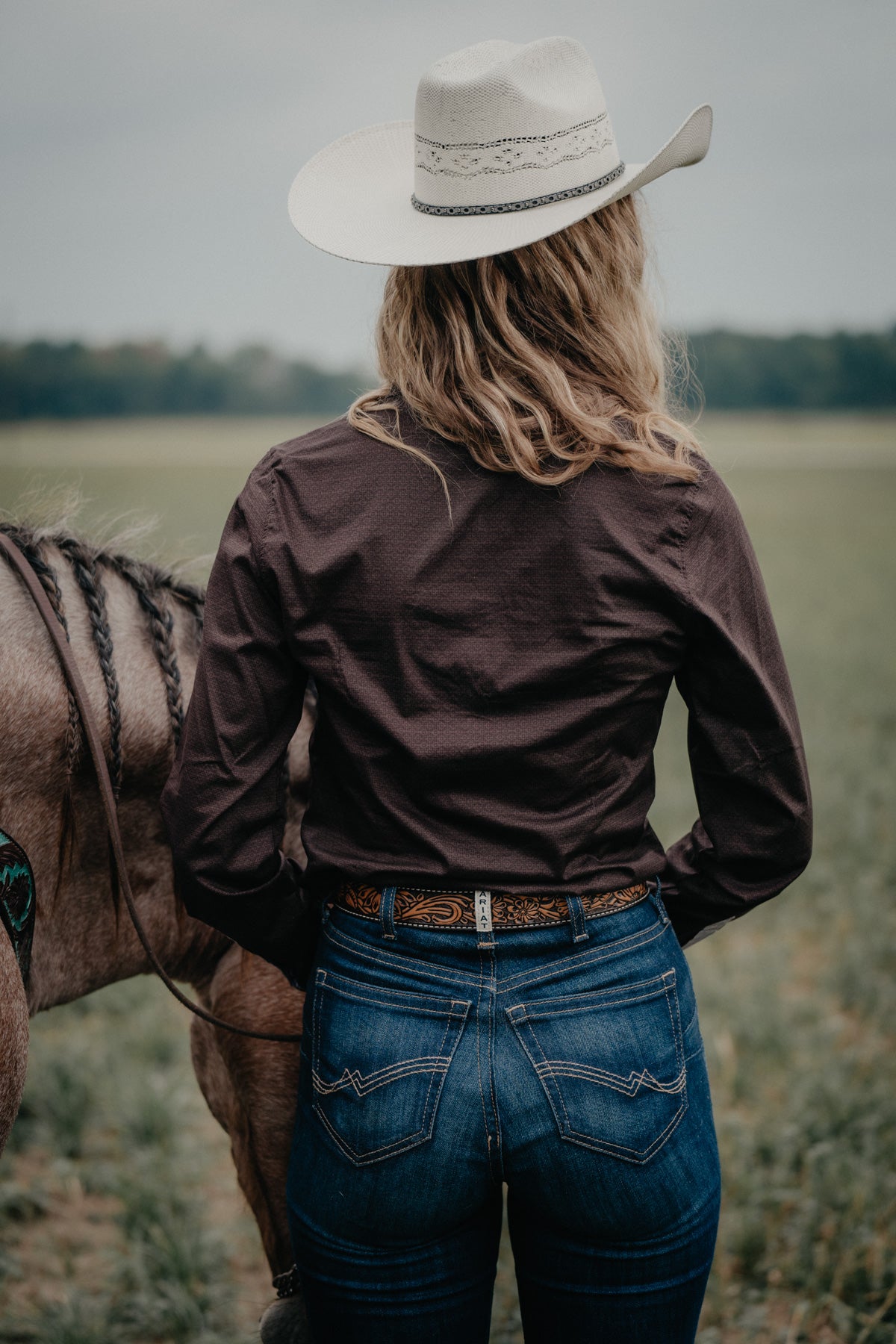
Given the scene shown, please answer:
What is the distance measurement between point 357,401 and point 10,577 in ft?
2.23

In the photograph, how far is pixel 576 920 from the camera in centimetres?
131

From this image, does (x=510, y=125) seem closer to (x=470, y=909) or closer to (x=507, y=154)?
(x=507, y=154)

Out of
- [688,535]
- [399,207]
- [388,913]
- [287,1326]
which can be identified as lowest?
[287,1326]

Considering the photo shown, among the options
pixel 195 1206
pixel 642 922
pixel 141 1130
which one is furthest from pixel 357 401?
pixel 141 1130

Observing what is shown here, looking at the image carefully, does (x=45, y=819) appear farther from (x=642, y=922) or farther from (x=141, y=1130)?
(x=141, y=1130)

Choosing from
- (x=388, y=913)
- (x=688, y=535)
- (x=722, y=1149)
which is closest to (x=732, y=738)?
(x=688, y=535)

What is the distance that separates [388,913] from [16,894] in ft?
1.94

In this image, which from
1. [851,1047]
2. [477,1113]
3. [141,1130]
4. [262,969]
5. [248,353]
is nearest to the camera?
[477,1113]

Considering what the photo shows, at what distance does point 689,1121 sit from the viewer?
138 cm

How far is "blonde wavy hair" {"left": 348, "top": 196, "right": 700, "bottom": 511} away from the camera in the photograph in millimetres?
1270

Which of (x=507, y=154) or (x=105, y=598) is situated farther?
(x=105, y=598)

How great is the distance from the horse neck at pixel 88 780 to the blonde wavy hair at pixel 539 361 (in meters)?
0.65

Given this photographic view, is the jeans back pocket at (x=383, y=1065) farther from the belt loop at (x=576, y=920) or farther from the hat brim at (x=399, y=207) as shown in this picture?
the hat brim at (x=399, y=207)

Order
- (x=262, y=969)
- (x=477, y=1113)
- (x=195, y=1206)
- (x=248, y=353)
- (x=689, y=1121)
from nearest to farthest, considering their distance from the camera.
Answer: (x=477, y=1113)
(x=689, y=1121)
(x=262, y=969)
(x=195, y=1206)
(x=248, y=353)
